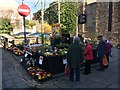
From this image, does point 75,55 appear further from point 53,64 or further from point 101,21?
point 101,21

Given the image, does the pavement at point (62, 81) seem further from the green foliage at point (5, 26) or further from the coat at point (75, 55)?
the green foliage at point (5, 26)

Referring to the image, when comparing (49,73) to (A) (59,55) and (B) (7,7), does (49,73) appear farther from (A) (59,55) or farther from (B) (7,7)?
(B) (7,7)

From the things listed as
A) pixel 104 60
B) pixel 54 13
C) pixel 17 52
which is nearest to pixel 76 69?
pixel 104 60

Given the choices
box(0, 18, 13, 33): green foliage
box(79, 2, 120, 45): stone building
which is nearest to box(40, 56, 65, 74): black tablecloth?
box(79, 2, 120, 45): stone building

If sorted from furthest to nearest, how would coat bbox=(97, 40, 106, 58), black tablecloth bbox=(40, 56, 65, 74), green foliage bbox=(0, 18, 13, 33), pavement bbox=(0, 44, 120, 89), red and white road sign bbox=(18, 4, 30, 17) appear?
green foliage bbox=(0, 18, 13, 33) → red and white road sign bbox=(18, 4, 30, 17) → coat bbox=(97, 40, 106, 58) → black tablecloth bbox=(40, 56, 65, 74) → pavement bbox=(0, 44, 120, 89)

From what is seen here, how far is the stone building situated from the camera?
22641mm

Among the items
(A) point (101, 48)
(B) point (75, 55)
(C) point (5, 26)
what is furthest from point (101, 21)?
(B) point (75, 55)

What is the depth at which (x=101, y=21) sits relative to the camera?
25.0 metres

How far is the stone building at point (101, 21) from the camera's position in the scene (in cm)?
2264

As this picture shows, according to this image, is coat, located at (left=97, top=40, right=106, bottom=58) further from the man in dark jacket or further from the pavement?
the man in dark jacket

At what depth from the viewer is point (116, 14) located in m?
22.8

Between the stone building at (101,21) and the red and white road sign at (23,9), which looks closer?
the red and white road sign at (23,9)

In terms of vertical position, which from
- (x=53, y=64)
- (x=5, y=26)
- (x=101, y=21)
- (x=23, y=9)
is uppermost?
(x=101, y=21)

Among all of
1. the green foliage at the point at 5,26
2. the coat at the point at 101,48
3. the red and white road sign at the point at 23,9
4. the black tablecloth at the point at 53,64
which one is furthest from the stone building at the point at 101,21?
the black tablecloth at the point at 53,64
